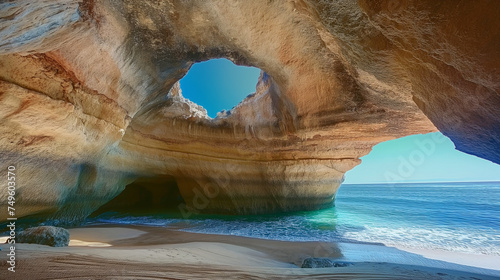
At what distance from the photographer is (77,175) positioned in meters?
5.69

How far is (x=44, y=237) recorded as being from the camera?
11.0ft

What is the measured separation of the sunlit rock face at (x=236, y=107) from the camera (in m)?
2.37

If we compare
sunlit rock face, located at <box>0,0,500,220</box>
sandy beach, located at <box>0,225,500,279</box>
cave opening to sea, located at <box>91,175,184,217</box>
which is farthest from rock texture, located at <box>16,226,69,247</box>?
cave opening to sea, located at <box>91,175,184,217</box>

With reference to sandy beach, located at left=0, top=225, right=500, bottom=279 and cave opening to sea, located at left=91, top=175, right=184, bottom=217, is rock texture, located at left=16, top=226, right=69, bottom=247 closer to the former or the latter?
sandy beach, located at left=0, top=225, right=500, bottom=279

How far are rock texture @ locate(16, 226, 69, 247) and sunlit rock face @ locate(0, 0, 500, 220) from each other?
157cm

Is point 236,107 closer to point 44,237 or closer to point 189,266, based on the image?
point 44,237

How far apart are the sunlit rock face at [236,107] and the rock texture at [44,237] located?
1573 mm

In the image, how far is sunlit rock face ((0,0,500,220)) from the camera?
2.37 m

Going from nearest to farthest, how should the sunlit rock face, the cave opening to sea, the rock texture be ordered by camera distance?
the sunlit rock face → the rock texture → the cave opening to sea

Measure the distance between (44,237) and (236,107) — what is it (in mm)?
5926

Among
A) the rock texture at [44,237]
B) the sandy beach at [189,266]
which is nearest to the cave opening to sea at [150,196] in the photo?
the sandy beach at [189,266]

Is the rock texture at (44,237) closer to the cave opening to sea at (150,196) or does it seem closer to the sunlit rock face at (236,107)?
the sunlit rock face at (236,107)

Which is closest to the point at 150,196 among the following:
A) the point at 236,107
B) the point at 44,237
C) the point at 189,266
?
the point at 236,107

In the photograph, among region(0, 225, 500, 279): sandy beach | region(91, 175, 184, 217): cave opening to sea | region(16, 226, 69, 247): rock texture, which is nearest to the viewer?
region(0, 225, 500, 279): sandy beach
